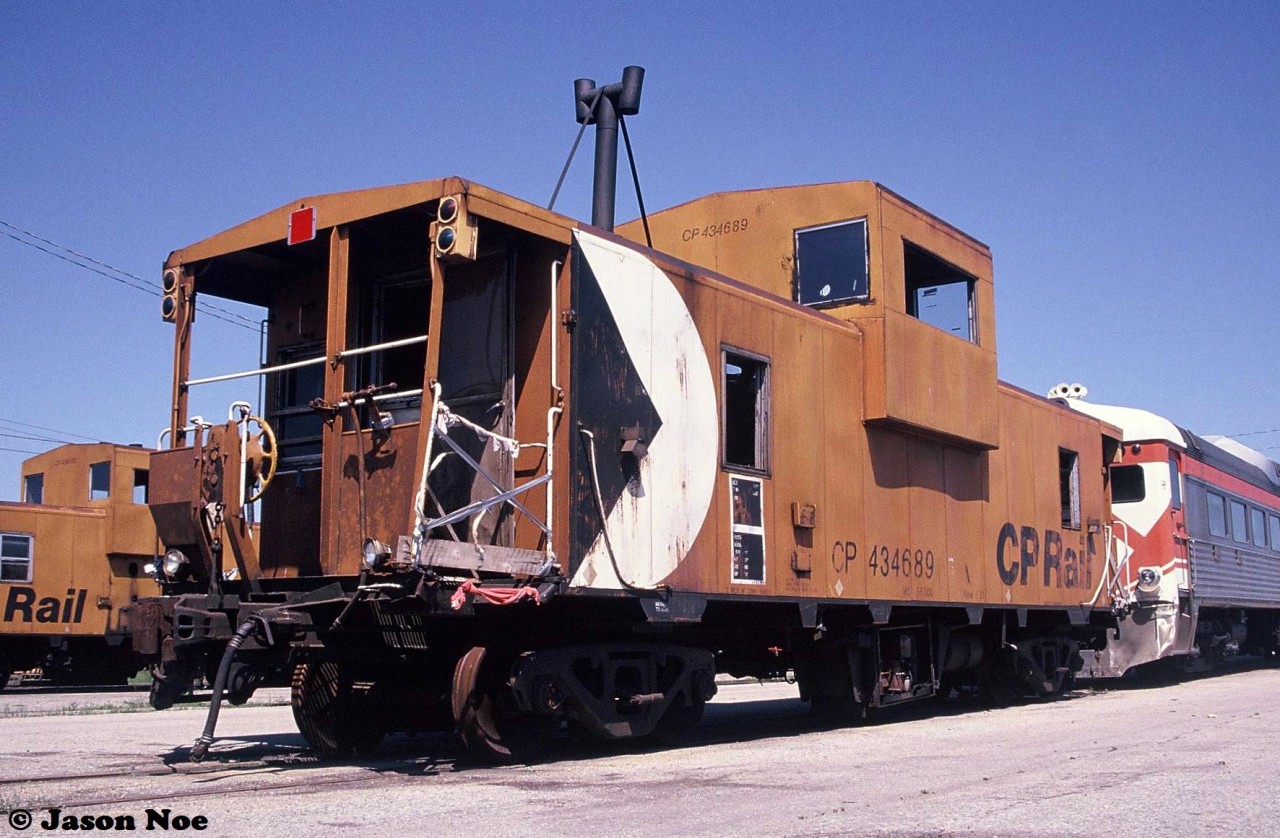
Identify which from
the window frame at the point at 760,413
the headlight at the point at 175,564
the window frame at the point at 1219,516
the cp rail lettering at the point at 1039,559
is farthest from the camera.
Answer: the window frame at the point at 1219,516

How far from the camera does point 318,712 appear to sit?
29.9ft

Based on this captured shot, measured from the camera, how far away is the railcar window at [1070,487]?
15.5 meters

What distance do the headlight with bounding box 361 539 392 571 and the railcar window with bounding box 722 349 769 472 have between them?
316cm

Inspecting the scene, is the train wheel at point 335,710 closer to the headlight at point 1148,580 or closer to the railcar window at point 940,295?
the railcar window at point 940,295

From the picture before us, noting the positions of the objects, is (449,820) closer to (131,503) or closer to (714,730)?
(714,730)

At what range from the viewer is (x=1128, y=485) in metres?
18.4

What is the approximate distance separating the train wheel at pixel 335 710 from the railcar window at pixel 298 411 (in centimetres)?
149

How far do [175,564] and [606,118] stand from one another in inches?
247

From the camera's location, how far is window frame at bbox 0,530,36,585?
1848 centimetres

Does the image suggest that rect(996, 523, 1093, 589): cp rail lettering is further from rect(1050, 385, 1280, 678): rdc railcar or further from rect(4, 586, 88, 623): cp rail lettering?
rect(4, 586, 88, 623): cp rail lettering

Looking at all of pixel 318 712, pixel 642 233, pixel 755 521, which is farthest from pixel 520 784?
pixel 642 233

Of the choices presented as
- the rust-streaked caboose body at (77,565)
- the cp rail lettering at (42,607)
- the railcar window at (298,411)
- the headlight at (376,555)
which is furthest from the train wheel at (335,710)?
the cp rail lettering at (42,607)

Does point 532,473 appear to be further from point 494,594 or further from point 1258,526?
point 1258,526

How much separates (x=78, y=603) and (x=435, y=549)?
1403 cm
